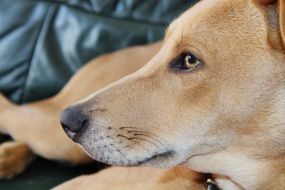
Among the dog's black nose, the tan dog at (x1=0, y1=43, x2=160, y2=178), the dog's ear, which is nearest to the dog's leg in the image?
the tan dog at (x1=0, y1=43, x2=160, y2=178)

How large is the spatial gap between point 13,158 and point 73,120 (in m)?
0.64

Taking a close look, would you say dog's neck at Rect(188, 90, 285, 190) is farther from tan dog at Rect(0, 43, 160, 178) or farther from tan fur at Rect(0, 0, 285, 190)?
tan dog at Rect(0, 43, 160, 178)

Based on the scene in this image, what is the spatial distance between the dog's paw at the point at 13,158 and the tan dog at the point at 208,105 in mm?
583

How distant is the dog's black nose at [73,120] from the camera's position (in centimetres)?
140

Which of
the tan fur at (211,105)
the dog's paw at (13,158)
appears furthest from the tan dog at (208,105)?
the dog's paw at (13,158)

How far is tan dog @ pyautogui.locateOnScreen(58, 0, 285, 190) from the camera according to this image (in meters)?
1.35

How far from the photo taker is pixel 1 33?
2.33 metres

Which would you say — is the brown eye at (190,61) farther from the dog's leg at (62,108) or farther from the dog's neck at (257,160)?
the dog's leg at (62,108)

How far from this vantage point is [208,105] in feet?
4.46

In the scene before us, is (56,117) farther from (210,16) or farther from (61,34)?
(210,16)

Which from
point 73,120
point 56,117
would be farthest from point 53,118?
point 73,120

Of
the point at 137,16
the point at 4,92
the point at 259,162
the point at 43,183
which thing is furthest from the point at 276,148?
the point at 4,92

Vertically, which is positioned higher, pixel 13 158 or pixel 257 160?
pixel 257 160

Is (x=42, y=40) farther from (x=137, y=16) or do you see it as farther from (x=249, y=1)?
(x=249, y=1)
